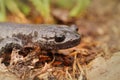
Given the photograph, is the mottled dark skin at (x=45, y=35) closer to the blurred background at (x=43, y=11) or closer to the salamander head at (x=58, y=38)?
the salamander head at (x=58, y=38)

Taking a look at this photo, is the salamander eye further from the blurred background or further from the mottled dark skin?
the blurred background

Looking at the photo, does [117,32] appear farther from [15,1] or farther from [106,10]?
[15,1]

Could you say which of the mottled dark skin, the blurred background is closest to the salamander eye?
the mottled dark skin

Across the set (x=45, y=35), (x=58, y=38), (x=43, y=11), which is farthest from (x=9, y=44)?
(x=43, y=11)

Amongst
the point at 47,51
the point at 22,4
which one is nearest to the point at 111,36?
the point at 22,4

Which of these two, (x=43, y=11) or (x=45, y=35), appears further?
(x=43, y=11)

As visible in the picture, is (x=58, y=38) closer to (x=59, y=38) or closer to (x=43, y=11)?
(x=59, y=38)

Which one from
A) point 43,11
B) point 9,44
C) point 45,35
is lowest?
point 9,44
